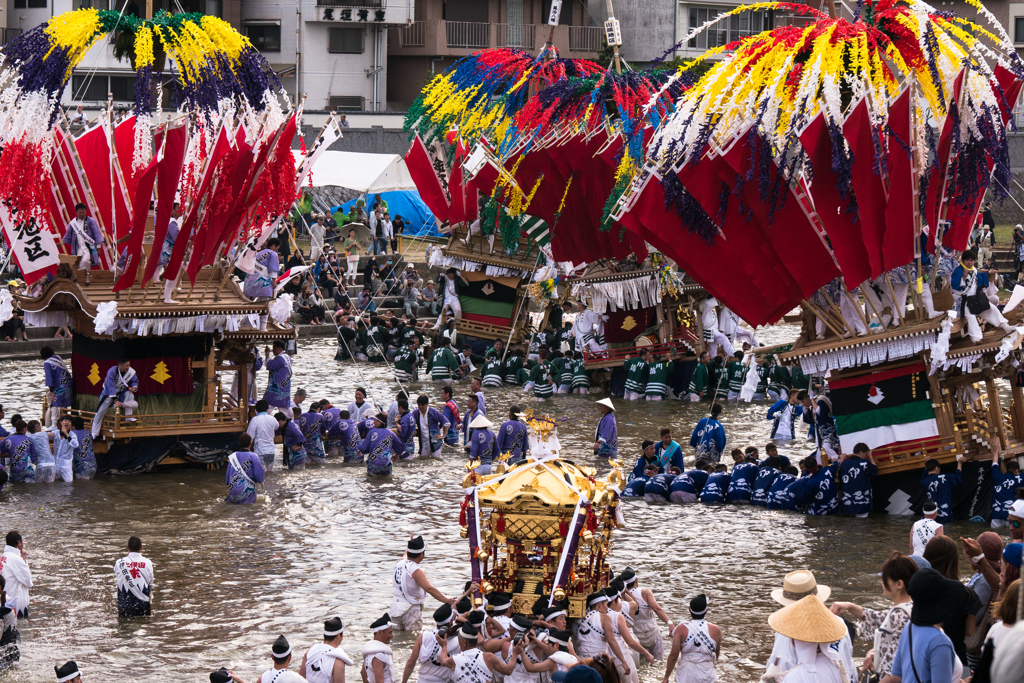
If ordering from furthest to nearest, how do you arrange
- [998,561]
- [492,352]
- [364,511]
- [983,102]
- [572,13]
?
[572,13] → [492,352] → [364,511] → [983,102] → [998,561]

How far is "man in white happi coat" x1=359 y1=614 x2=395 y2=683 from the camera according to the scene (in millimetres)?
10539

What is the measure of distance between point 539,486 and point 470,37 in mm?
41311

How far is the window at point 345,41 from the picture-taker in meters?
48.5

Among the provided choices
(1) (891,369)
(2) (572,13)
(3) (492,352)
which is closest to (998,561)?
(1) (891,369)

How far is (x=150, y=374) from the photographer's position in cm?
2039

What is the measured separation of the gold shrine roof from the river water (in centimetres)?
182

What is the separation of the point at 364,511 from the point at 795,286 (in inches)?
257

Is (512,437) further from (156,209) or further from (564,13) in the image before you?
(564,13)

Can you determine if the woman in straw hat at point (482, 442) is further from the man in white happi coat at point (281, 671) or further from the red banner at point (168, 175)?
the man in white happi coat at point (281, 671)

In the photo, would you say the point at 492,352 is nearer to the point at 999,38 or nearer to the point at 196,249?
the point at 196,249

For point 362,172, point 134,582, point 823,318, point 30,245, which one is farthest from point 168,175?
point 362,172

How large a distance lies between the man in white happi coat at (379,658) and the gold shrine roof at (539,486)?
1.67 metres

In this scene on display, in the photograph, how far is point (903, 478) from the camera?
57.9ft

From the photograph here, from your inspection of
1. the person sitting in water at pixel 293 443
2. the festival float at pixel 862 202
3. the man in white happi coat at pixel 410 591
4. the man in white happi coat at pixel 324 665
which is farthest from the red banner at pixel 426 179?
the man in white happi coat at pixel 324 665
